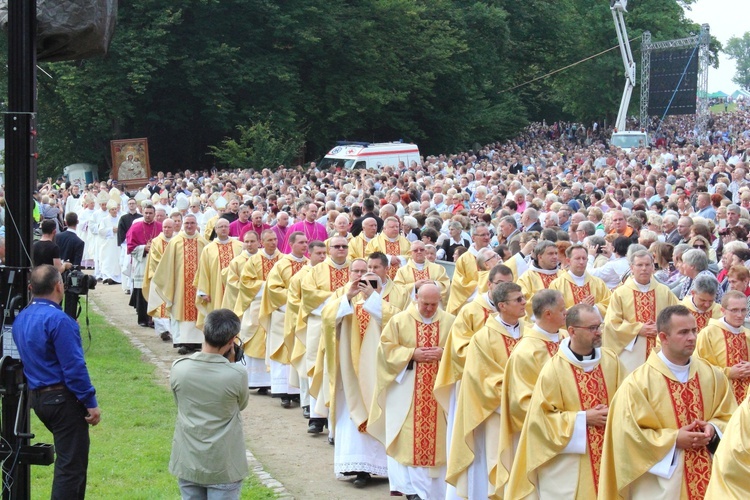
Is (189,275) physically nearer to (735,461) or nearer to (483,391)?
(483,391)

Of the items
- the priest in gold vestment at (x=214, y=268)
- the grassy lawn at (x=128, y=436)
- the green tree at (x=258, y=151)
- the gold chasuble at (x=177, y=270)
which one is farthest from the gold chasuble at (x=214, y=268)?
the green tree at (x=258, y=151)

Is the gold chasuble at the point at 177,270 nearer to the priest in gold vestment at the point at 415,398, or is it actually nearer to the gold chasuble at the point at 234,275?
the gold chasuble at the point at 234,275

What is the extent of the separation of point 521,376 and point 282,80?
35.1m

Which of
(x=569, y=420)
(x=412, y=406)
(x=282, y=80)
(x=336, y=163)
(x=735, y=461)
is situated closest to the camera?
(x=735, y=461)

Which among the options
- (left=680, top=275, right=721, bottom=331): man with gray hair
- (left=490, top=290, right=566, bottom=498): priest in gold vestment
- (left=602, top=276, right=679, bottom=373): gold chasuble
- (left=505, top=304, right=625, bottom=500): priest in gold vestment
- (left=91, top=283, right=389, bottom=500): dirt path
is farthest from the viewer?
(left=602, top=276, right=679, bottom=373): gold chasuble


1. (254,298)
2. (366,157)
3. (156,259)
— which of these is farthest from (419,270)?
(366,157)

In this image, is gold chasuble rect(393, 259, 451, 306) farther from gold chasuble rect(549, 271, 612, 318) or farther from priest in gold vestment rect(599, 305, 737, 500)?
priest in gold vestment rect(599, 305, 737, 500)

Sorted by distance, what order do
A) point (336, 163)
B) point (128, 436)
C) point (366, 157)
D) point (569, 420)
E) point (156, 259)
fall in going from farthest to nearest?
point (336, 163) → point (366, 157) → point (156, 259) → point (128, 436) → point (569, 420)

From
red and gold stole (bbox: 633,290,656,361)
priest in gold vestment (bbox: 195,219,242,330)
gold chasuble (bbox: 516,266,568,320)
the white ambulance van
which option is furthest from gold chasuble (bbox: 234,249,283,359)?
the white ambulance van

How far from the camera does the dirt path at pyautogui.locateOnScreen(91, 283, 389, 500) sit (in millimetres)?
9211

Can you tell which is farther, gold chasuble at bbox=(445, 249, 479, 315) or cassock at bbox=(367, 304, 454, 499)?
gold chasuble at bbox=(445, 249, 479, 315)

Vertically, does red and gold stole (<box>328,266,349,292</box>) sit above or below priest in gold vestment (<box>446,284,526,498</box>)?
above

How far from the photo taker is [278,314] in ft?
41.5

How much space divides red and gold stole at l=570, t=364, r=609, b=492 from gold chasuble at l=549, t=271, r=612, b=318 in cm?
310
